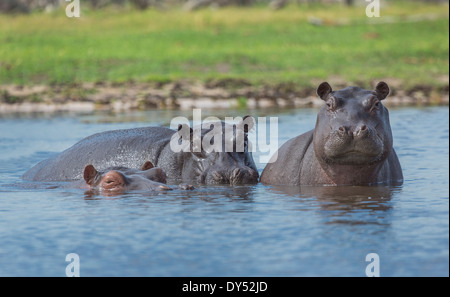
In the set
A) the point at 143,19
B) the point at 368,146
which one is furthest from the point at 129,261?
the point at 143,19

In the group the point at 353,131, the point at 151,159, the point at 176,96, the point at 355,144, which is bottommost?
the point at 151,159

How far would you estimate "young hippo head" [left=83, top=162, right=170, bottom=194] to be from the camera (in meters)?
9.27

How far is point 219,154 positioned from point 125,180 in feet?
4.05

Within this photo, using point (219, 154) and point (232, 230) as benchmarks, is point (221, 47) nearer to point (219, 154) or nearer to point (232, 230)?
point (219, 154)

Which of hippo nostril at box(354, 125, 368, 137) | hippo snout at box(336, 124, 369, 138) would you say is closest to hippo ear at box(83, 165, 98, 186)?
hippo snout at box(336, 124, 369, 138)

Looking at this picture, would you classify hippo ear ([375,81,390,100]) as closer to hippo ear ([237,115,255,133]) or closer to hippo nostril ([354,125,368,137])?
hippo nostril ([354,125,368,137])

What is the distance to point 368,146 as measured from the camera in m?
8.54

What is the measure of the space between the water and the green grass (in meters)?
12.5

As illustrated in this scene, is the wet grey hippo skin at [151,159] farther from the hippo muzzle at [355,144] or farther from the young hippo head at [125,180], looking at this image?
the hippo muzzle at [355,144]

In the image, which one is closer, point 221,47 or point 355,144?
point 355,144

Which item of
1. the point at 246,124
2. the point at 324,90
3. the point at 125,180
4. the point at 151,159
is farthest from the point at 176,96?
the point at 324,90

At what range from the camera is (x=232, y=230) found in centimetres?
754
